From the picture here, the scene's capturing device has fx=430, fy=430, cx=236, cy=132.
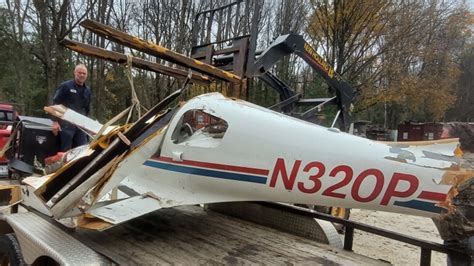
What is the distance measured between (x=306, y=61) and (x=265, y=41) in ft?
70.8

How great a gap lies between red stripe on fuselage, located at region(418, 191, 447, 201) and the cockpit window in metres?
1.70

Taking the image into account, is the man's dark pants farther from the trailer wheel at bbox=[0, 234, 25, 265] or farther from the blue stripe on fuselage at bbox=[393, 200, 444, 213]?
the blue stripe on fuselage at bbox=[393, 200, 444, 213]

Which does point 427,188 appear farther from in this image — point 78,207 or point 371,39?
point 371,39

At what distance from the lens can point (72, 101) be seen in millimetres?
6941

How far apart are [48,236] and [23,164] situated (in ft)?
11.6

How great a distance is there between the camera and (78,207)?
11.5 feet

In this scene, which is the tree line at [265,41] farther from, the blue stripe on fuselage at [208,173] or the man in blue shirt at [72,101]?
the blue stripe on fuselage at [208,173]

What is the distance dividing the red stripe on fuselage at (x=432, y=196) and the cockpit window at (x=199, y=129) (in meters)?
1.70

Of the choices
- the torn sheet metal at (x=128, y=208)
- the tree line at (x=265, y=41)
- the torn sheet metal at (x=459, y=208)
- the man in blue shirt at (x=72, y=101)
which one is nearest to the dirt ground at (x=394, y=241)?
the torn sheet metal at (x=459, y=208)

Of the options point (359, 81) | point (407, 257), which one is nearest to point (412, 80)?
point (359, 81)

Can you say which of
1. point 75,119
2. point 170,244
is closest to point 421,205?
point 170,244

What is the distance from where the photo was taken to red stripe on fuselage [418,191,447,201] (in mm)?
3150

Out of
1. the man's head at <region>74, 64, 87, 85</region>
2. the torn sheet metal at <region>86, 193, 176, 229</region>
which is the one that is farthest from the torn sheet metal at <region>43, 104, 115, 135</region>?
the torn sheet metal at <region>86, 193, 176, 229</region>

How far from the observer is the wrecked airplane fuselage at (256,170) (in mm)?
3262
